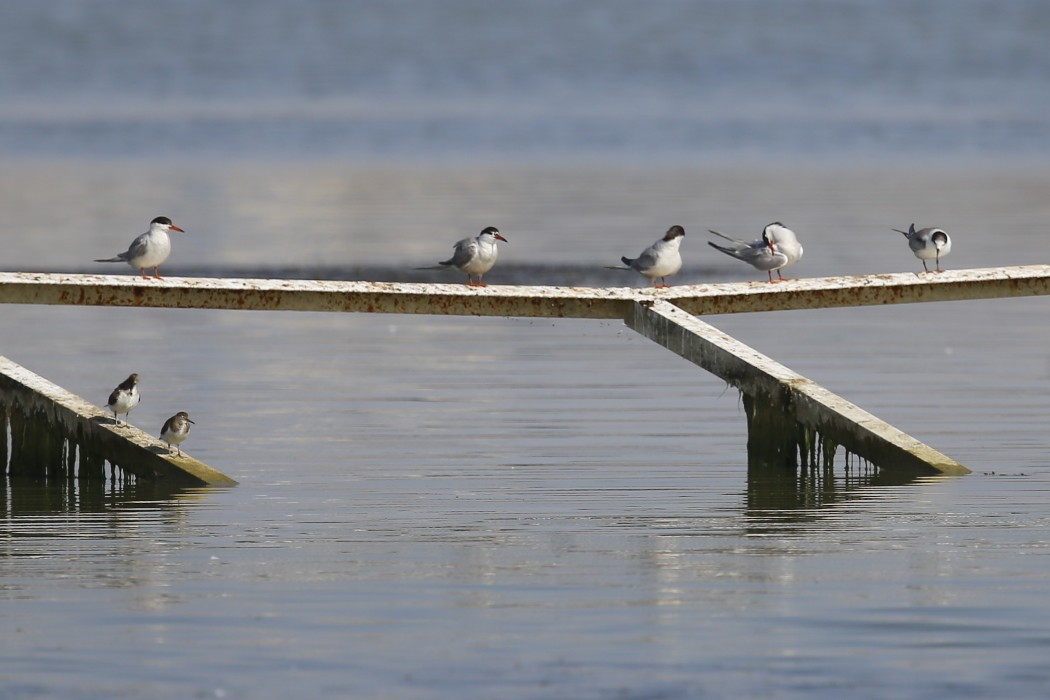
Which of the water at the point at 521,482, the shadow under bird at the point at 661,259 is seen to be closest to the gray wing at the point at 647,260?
the shadow under bird at the point at 661,259

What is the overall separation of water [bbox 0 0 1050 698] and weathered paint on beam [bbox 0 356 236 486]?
0.26m

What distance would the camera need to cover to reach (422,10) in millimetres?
174750

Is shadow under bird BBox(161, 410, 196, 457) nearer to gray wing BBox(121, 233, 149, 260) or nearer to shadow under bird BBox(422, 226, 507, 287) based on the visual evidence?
gray wing BBox(121, 233, 149, 260)

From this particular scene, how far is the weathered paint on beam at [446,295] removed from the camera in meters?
16.3

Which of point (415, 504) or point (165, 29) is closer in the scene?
point (415, 504)

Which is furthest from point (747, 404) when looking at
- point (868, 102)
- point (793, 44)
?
point (793, 44)

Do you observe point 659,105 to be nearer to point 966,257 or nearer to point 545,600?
point 966,257

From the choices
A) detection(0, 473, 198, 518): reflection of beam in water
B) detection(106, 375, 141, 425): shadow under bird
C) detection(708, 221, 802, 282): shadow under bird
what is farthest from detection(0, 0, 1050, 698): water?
detection(708, 221, 802, 282): shadow under bird

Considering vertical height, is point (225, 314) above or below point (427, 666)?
above

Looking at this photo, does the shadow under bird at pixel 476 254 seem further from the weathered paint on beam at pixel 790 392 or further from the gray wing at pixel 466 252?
the weathered paint on beam at pixel 790 392

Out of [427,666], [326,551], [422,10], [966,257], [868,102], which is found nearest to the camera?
[427,666]

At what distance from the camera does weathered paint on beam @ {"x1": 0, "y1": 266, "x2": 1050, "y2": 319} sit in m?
16.3

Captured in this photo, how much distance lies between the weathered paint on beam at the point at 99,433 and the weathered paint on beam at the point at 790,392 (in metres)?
3.57

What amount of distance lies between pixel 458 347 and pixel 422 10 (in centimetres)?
15355
